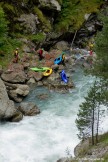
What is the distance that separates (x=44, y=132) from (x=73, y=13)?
2433 cm

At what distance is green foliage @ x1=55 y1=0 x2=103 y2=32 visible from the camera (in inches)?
1813

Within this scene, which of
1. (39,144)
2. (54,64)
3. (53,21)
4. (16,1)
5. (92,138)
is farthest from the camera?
(53,21)

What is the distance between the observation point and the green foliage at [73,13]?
46.1m

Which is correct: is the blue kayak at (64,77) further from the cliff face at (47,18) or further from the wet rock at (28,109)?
the cliff face at (47,18)

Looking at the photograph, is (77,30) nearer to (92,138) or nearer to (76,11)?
(76,11)

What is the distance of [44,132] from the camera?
1073 inches

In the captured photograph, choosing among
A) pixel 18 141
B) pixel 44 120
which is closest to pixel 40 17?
pixel 44 120

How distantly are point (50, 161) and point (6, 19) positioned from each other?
2246cm

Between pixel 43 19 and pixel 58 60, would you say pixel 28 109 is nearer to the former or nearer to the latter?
pixel 58 60

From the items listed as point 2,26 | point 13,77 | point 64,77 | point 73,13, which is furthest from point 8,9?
point 64,77

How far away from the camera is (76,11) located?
47.3 meters

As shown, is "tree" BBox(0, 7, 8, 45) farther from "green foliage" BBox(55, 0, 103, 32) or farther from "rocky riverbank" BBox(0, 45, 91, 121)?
"green foliage" BBox(55, 0, 103, 32)

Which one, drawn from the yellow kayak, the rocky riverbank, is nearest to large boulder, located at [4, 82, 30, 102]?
the rocky riverbank

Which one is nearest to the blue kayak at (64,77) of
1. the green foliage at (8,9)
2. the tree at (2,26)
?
the tree at (2,26)
